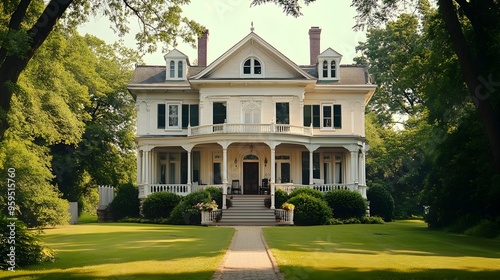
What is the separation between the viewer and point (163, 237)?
2517 centimetres

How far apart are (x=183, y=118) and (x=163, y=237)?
65.2 ft

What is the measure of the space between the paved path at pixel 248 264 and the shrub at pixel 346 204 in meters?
17.9

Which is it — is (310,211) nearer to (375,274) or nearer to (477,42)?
(477,42)

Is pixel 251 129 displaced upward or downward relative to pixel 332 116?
downward

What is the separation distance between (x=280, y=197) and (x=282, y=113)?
626 centimetres

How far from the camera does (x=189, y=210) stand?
37.1 m

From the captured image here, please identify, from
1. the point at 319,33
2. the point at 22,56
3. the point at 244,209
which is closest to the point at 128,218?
the point at 244,209

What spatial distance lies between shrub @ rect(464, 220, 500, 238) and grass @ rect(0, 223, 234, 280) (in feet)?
35.4

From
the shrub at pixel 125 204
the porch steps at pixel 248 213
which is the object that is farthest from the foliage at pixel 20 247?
the shrub at pixel 125 204

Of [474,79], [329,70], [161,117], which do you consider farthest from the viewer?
[161,117]

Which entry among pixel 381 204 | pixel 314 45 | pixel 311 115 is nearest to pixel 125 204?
pixel 311 115

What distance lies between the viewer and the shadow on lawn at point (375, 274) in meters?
13.5

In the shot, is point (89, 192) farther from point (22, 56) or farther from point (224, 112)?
point (22, 56)

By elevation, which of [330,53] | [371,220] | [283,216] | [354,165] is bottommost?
[371,220]
